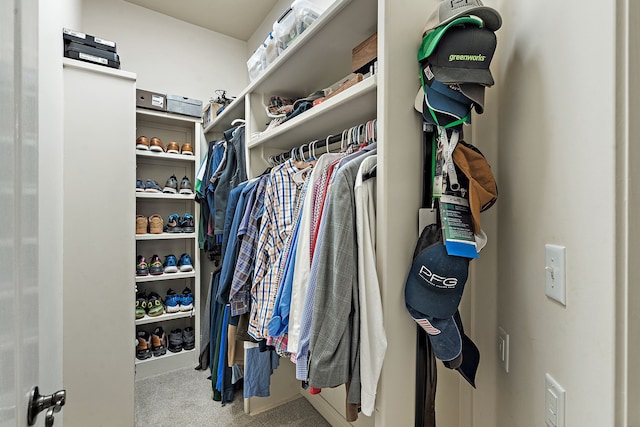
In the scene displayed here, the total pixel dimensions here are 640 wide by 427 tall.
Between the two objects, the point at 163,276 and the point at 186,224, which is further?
the point at 186,224

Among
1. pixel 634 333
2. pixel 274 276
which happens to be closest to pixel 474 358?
pixel 634 333

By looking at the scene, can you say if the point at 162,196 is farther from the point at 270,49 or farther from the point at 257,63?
the point at 270,49

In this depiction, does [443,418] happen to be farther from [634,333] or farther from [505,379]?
[634,333]

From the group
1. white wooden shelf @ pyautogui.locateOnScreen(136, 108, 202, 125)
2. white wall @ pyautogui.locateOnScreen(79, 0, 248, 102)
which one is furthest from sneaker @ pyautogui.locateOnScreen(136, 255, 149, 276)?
white wall @ pyautogui.locateOnScreen(79, 0, 248, 102)

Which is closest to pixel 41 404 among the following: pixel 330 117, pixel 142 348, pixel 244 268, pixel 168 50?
pixel 244 268

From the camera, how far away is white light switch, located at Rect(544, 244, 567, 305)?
579 mm

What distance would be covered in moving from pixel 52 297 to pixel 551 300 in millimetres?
1701

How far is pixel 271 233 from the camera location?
4.21 feet

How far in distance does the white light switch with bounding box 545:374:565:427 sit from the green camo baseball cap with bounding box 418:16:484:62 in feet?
2.81

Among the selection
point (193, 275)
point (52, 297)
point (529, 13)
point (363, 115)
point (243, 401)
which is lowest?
point (243, 401)

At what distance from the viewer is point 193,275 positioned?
241 centimetres

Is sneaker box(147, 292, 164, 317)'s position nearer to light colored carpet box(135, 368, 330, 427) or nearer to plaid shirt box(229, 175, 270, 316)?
light colored carpet box(135, 368, 330, 427)

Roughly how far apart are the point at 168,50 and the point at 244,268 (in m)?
2.38

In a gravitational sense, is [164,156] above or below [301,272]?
above
